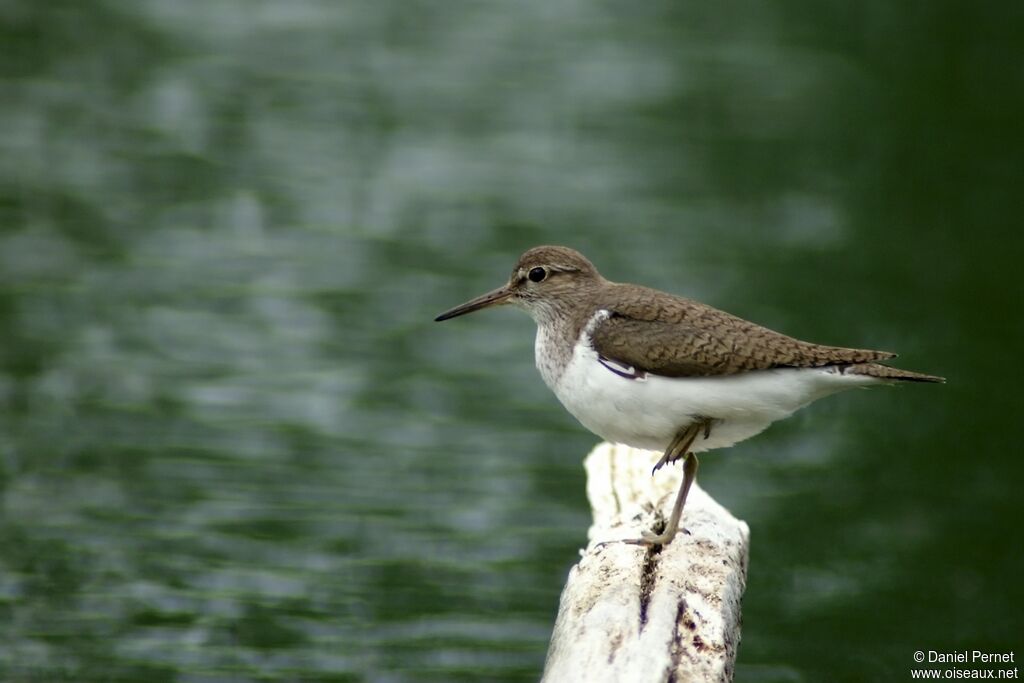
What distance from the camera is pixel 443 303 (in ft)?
51.3

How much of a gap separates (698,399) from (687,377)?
15 cm

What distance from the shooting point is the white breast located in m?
8.17

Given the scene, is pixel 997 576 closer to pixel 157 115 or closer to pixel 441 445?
pixel 441 445

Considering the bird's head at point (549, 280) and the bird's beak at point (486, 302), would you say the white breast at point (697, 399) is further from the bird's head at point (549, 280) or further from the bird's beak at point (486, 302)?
the bird's beak at point (486, 302)

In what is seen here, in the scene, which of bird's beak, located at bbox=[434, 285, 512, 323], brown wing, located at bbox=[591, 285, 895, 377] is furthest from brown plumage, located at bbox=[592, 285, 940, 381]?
bird's beak, located at bbox=[434, 285, 512, 323]

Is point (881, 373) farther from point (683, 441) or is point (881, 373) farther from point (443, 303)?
point (443, 303)

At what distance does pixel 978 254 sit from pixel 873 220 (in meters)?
1.38

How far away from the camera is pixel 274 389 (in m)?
14.7

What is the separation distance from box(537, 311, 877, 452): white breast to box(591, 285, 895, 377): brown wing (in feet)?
0.20

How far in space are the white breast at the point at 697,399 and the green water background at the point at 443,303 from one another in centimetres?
342

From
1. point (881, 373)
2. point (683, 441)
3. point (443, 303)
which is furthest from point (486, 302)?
point (443, 303)

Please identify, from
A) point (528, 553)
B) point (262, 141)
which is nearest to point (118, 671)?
point (528, 553)

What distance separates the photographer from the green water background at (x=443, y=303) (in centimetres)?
1189

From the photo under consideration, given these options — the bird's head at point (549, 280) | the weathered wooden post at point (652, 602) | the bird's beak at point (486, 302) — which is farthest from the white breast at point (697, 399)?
the bird's beak at point (486, 302)
